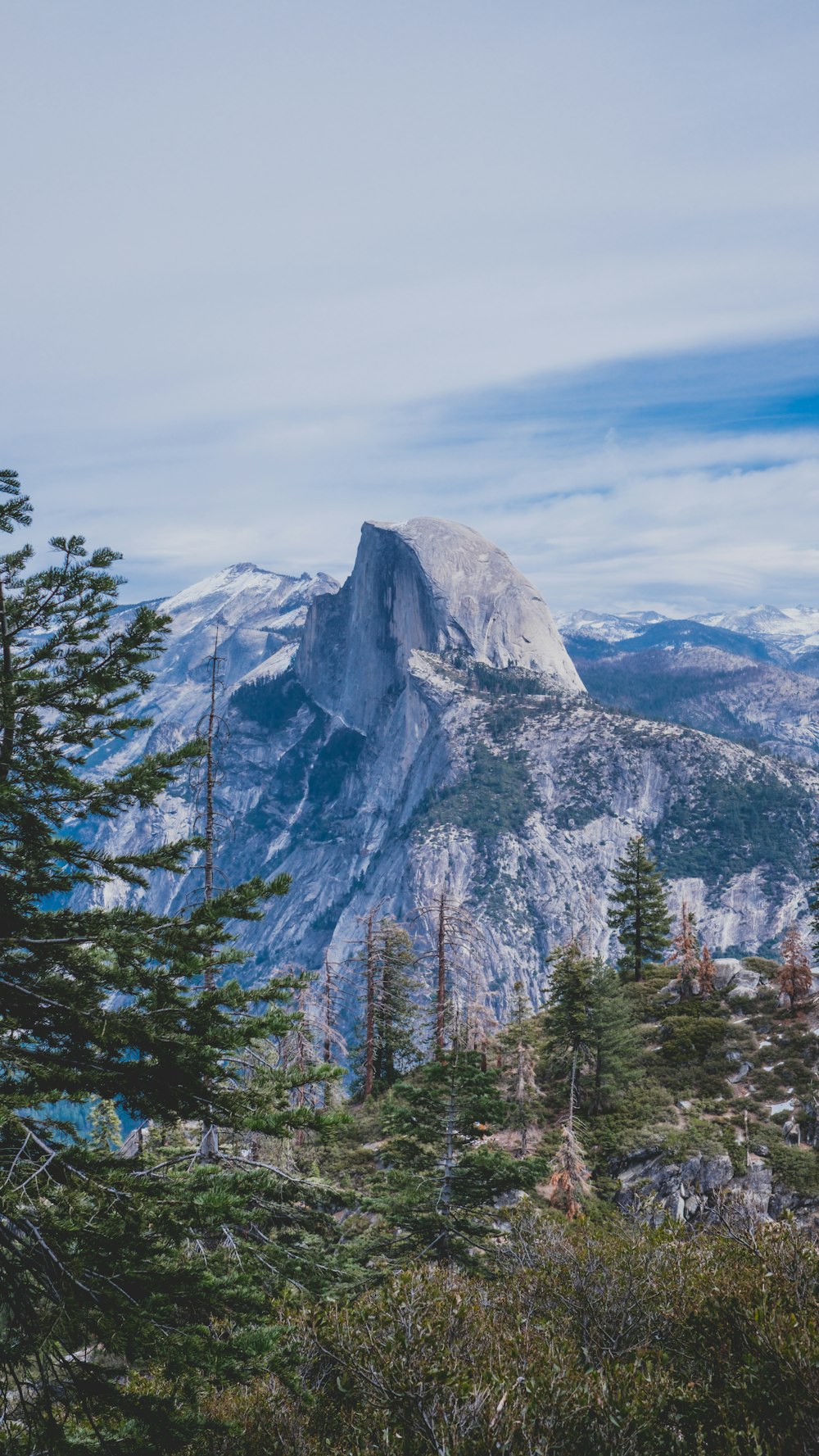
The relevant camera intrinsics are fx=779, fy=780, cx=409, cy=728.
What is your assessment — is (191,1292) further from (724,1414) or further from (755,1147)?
(755,1147)

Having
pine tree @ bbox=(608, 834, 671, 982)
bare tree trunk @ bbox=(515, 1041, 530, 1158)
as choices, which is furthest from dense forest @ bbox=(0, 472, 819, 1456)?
pine tree @ bbox=(608, 834, 671, 982)

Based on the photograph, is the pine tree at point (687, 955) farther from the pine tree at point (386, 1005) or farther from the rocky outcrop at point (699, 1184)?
the pine tree at point (386, 1005)

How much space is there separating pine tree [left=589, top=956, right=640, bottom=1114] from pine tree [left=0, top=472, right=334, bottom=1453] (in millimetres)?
28692

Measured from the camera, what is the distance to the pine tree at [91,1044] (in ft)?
18.4

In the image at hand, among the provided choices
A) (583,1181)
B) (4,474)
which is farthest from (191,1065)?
(583,1181)

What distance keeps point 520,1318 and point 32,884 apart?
854 cm

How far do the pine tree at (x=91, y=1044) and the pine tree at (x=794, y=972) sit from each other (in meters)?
36.7

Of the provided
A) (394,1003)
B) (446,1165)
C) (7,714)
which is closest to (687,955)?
(394,1003)

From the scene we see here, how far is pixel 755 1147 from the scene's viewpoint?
2995 cm

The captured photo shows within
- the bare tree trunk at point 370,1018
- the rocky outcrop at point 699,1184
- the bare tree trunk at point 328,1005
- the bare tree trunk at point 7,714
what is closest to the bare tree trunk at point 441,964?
the bare tree trunk at point 328,1005

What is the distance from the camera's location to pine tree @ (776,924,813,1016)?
37.8m

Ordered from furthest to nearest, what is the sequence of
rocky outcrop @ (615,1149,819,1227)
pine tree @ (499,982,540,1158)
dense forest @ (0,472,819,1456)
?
1. pine tree @ (499,982,540,1158)
2. rocky outcrop @ (615,1149,819,1227)
3. dense forest @ (0,472,819,1456)

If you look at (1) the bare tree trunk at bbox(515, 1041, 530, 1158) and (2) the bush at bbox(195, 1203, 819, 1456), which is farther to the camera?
(1) the bare tree trunk at bbox(515, 1041, 530, 1158)

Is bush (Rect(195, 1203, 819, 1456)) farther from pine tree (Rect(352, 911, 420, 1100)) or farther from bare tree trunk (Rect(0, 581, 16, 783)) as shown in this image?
pine tree (Rect(352, 911, 420, 1100))
